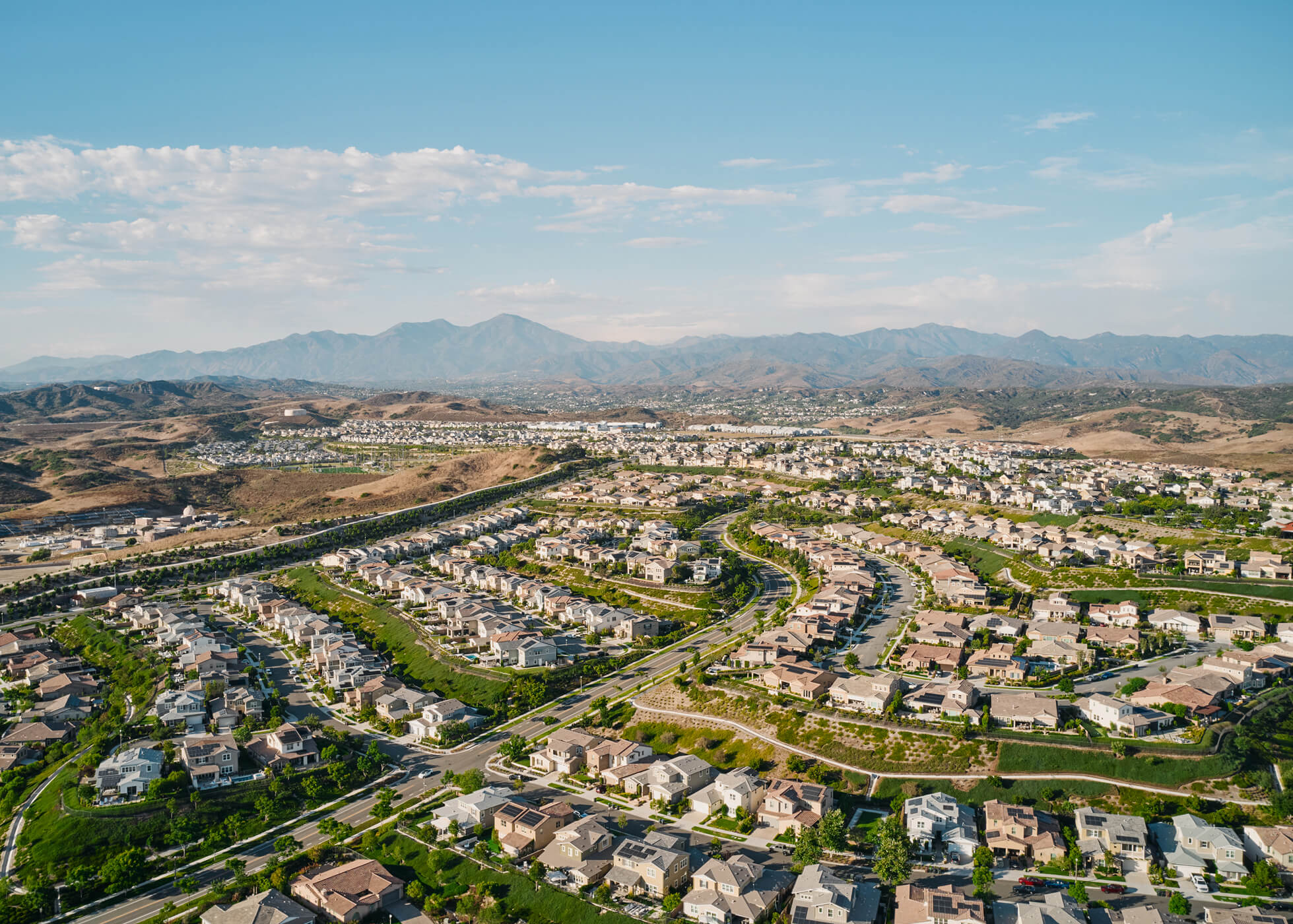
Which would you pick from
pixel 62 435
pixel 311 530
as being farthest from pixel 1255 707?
pixel 62 435

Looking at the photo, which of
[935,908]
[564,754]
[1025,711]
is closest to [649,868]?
[935,908]

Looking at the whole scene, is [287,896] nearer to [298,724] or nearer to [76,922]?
[76,922]

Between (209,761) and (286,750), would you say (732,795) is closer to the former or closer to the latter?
(286,750)

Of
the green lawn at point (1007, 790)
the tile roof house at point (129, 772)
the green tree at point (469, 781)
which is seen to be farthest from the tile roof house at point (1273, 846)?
the tile roof house at point (129, 772)

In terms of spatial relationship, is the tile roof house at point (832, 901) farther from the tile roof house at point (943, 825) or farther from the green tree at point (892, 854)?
the tile roof house at point (943, 825)

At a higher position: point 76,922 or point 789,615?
point 789,615

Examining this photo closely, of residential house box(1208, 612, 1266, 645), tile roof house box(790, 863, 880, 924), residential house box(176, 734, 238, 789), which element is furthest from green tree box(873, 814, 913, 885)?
residential house box(176, 734, 238, 789)

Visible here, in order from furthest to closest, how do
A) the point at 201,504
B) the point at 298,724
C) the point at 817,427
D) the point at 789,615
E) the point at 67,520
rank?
the point at 817,427 → the point at 201,504 → the point at 67,520 → the point at 789,615 → the point at 298,724
